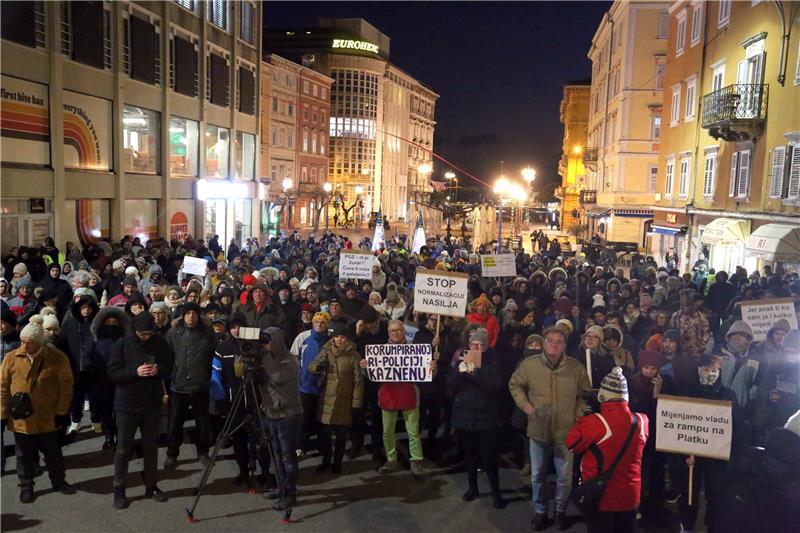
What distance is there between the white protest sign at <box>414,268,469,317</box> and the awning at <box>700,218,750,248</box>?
16775 millimetres

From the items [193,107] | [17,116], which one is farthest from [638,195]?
[17,116]

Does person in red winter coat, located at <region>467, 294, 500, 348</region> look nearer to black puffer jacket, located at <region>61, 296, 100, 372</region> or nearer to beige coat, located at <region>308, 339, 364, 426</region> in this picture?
beige coat, located at <region>308, 339, 364, 426</region>

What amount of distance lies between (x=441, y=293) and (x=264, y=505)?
3.49 meters

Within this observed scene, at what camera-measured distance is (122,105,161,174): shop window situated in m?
25.8

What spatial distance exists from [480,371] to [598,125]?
4806 cm

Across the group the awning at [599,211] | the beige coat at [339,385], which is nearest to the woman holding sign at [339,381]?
the beige coat at [339,385]

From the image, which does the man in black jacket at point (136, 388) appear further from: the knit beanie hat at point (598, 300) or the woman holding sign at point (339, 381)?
the knit beanie hat at point (598, 300)

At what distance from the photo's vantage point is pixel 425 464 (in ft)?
27.4

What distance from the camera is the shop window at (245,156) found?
36156 mm

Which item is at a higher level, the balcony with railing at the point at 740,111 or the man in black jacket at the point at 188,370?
the balcony with railing at the point at 740,111

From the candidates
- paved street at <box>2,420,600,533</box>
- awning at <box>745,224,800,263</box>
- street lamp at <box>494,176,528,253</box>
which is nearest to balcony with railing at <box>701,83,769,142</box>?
awning at <box>745,224,800,263</box>

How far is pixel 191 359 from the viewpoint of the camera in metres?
7.72

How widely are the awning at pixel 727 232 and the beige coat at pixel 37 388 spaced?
21148 millimetres

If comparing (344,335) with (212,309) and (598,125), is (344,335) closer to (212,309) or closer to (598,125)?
(212,309)
